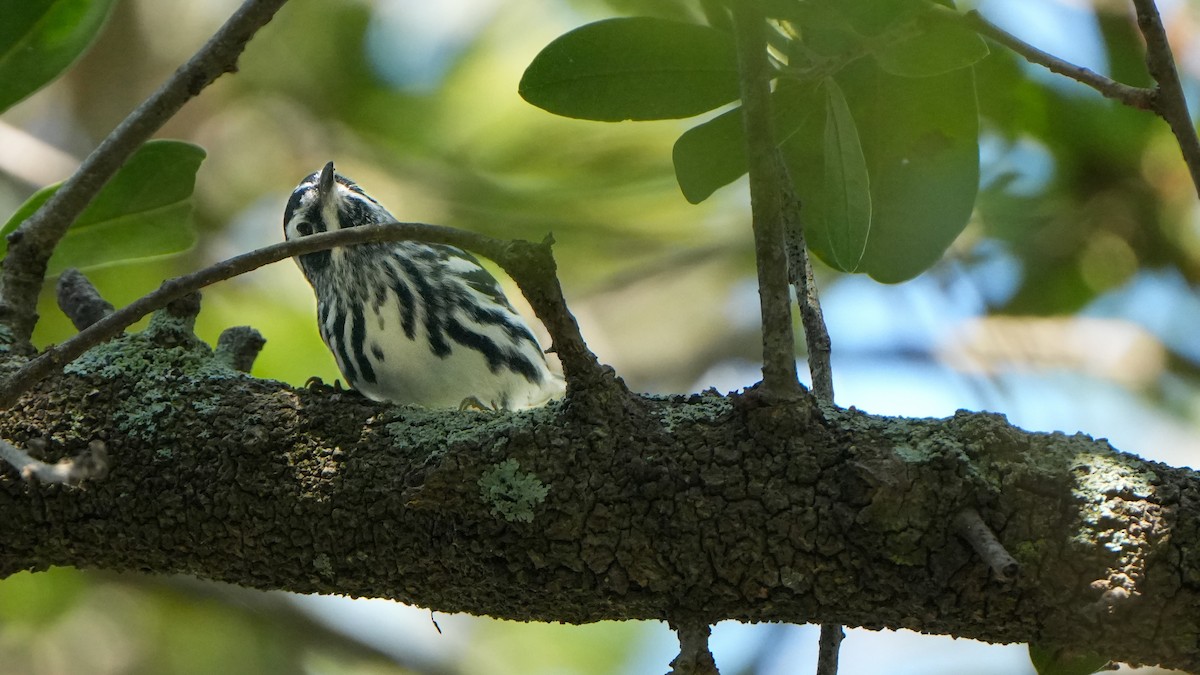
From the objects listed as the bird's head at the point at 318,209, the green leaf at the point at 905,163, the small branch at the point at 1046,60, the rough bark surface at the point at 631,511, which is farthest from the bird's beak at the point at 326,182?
the small branch at the point at 1046,60

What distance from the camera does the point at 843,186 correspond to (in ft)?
6.15

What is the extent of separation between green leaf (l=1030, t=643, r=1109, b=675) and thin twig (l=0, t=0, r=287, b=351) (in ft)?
5.13

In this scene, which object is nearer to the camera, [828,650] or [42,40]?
[828,650]

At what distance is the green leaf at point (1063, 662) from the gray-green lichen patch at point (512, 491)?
78cm

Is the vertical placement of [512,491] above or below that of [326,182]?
below

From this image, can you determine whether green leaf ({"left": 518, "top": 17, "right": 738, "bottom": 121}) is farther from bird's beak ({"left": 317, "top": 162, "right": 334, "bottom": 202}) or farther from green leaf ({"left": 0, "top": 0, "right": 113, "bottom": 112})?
bird's beak ({"left": 317, "top": 162, "right": 334, "bottom": 202})

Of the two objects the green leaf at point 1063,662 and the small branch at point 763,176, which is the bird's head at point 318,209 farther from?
the green leaf at point 1063,662

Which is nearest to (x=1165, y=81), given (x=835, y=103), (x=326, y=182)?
(x=835, y=103)

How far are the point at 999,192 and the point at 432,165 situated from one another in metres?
2.38

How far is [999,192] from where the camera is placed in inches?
141

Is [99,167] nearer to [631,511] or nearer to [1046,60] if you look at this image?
[631,511]

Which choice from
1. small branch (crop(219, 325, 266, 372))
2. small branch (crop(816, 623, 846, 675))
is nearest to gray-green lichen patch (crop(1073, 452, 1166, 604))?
small branch (crop(816, 623, 846, 675))

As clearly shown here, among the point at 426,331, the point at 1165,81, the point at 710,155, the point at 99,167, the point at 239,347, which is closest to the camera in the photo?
the point at 1165,81

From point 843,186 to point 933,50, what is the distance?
24cm
